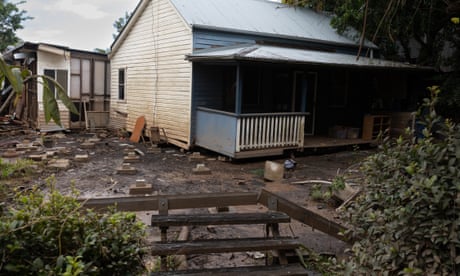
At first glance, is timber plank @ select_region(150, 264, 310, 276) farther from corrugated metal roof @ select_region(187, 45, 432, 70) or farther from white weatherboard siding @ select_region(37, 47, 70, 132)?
white weatherboard siding @ select_region(37, 47, 70, 132)

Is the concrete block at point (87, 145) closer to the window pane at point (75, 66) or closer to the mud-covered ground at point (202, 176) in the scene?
the mud-covered ground at point (202, 176)

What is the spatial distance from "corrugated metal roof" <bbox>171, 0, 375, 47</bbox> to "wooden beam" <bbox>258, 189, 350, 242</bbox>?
25.1ft

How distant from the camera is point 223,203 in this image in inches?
142

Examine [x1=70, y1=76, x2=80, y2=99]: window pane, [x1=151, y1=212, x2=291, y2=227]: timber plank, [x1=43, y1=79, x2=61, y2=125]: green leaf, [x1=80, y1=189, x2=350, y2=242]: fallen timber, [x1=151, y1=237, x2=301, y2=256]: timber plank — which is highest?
[x1=70, y1=76, x2=80, y2=99]: window pane

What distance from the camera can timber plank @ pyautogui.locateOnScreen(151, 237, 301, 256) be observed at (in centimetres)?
294

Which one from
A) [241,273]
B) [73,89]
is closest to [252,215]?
[241,273]

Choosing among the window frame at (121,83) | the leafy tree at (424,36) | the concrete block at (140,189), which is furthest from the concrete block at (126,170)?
the window frame at (121,83)

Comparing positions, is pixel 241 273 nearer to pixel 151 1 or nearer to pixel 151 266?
pixel 151 266

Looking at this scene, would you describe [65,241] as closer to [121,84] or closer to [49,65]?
[121,84]

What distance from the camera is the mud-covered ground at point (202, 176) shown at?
4.83m

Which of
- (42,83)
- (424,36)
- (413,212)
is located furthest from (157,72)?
(413,212)

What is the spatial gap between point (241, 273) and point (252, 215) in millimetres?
694

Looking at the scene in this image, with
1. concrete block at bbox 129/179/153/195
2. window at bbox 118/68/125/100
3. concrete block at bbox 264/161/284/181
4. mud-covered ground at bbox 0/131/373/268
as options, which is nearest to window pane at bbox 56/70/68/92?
window at bbox 118/68/125/100

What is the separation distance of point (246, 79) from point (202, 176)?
4.38m
